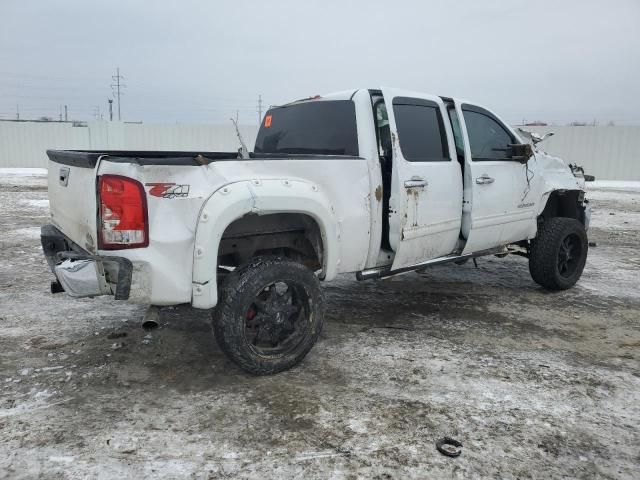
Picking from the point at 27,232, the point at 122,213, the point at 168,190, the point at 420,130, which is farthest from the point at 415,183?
the point at 27,232

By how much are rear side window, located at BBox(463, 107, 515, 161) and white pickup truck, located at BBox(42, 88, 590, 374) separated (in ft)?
0.06

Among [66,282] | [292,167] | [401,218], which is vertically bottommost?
[66,282]

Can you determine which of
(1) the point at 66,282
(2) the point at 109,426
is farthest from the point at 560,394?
(1) the point at 66,282

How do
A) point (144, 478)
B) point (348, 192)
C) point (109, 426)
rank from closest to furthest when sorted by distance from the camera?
point (144, 478)
point (109, 426)
point (348, 192)

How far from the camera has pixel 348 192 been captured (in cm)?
334

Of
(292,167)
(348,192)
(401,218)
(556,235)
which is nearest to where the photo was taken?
(292,167)

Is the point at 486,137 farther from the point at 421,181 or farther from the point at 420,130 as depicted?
the point at 421,181

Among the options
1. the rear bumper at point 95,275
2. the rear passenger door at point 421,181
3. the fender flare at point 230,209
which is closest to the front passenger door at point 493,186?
the rear passenger door at point 421,181

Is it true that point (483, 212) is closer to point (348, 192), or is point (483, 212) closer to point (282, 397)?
point (348, 192)

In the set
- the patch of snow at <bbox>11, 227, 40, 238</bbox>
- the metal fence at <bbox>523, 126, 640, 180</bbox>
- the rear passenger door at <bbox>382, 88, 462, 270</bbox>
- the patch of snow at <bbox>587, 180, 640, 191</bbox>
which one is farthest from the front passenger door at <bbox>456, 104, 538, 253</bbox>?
the metal fence at <bbox>523, 126, 640, 180</bbox>

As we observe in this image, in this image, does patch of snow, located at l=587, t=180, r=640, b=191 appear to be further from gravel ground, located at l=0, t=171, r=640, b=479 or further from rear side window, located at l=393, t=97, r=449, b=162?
rear side window, located at l=393, t=97, r=449, b=162

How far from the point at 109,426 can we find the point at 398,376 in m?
1.71

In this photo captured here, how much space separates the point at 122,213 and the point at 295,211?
991 mm

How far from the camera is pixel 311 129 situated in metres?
4.09
